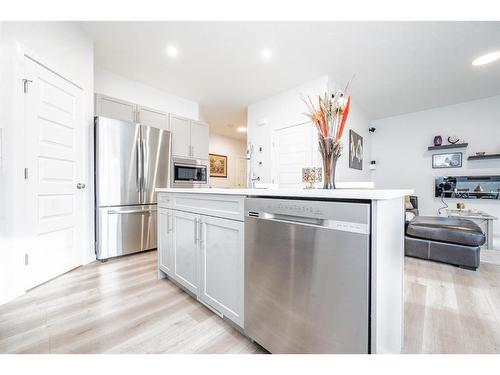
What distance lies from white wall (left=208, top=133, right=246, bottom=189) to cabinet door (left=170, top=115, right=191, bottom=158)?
2480mm

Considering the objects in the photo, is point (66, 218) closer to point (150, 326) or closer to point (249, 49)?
point (150, 326)

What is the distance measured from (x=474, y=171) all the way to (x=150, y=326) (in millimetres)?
5926

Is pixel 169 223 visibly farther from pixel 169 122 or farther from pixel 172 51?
pixel 169 122

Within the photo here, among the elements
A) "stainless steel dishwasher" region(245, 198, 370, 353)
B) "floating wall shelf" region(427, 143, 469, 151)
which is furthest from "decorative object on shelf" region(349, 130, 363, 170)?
"stainless steel dishwasher" region(245, 198, 370, 353)

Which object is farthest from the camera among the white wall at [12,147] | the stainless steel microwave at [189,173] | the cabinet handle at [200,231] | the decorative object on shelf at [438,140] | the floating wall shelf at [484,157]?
the decorative object on shelf at [438,140]

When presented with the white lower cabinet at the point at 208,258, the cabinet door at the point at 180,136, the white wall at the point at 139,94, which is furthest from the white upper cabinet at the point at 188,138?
the white lower cabinet at the point at 208,258

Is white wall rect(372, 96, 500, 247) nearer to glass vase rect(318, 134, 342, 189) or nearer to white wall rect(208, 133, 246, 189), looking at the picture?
white wall rect(208, 133, 246, 189)

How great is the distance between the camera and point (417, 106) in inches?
175

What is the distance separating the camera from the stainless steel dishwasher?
0.76m

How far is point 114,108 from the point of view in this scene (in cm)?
302

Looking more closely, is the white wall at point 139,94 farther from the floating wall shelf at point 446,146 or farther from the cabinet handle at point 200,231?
the floating wall shelf at point 446,146

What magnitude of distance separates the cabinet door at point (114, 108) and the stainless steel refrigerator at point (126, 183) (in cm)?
50

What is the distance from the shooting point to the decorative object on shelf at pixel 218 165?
6359mm

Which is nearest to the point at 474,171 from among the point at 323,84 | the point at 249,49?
the point at 323,84
